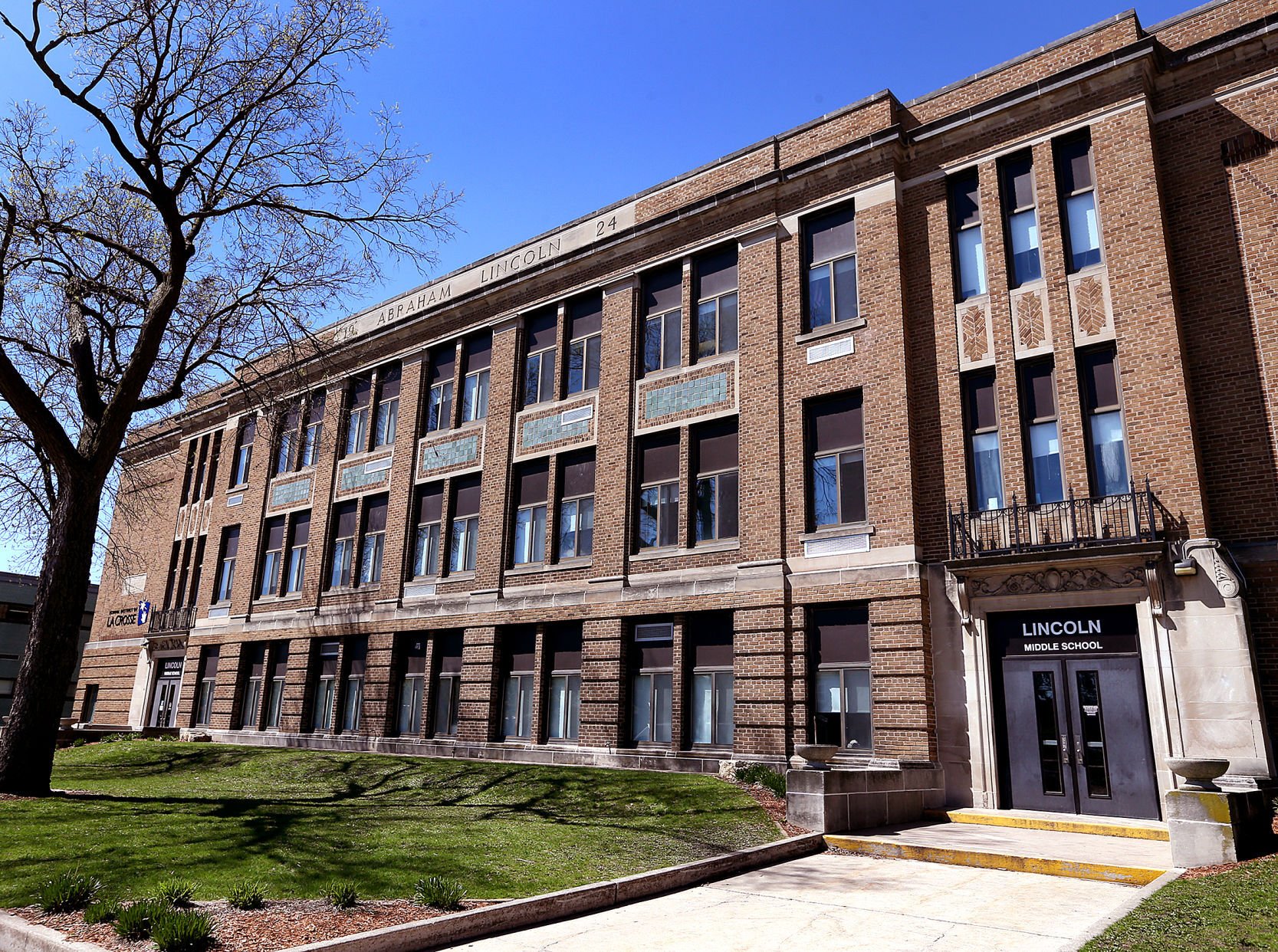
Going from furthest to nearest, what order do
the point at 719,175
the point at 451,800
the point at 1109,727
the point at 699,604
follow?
the point at 719,175, the point at 699,604, the point at 451,800, the point at 1109,727

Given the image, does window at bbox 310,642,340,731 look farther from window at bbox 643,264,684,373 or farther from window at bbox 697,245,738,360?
window at bbox 697,245,738,360

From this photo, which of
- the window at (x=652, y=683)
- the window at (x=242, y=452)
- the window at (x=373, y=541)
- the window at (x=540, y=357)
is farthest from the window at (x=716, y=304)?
the window at (x=242, y=452)

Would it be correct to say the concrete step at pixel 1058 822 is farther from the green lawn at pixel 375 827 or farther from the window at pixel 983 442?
the window at pixel 983 442

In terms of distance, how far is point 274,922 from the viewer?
308 inches

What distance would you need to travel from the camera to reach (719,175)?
21.8 metres

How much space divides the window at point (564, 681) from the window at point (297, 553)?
1191 cm

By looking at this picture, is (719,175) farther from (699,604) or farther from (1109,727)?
(1109,727)

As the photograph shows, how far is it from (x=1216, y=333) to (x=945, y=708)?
812 centimetres

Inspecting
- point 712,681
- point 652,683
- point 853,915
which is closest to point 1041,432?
point 712,681

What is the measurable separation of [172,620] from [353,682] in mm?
12614

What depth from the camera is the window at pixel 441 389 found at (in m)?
26.9

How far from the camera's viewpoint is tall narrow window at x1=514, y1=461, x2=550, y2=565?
76.5 feet

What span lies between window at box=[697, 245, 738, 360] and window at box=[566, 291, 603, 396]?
Answer: 3.01m

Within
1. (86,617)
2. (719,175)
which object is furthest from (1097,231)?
(86,617)
